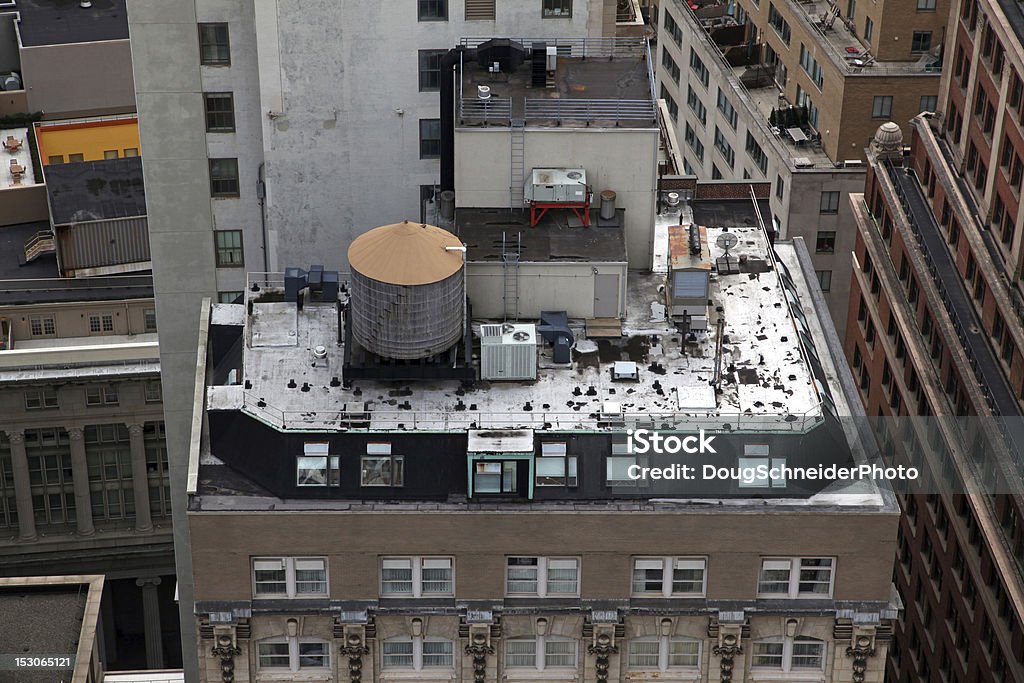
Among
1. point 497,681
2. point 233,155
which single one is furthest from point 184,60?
point 497,681

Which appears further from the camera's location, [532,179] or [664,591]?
[532,179]

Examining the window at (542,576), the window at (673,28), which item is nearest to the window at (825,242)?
the window at (673,28)

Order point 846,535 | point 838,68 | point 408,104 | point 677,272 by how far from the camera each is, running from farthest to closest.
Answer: point 838,68
point 408,104
point 677,272
point 846,535

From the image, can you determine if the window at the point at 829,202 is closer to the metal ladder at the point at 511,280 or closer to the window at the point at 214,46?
the window at the point at 214,46

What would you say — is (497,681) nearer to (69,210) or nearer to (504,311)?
(504,311)

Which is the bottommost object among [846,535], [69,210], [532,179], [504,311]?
[69,210]

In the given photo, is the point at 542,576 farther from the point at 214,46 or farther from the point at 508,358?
the point at 214,46

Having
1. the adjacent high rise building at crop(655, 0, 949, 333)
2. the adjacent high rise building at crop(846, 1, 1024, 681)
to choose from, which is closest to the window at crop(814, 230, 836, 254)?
the adjacent high rise building at crop(655, 0, 949, 333)
